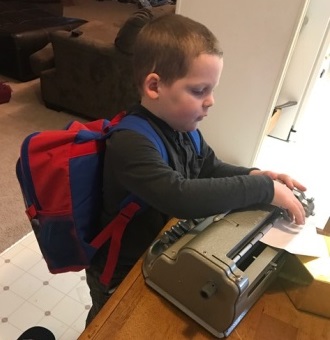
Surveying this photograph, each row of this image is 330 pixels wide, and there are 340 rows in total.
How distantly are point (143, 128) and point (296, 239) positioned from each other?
14.1 inches

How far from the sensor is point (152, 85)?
71 cm

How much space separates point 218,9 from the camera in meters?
1.23

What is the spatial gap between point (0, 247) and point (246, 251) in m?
1.27

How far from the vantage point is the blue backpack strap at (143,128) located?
28.0 inches

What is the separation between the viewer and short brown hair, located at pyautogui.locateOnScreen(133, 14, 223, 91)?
67cm

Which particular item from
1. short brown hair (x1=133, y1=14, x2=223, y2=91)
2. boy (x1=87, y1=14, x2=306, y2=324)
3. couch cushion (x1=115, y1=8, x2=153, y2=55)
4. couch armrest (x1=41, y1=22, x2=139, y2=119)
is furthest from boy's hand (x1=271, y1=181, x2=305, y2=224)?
couch armrest (x1=41, y1=22, x2=139, y2=119)

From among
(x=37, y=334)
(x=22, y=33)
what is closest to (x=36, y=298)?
(x=37, y=334)

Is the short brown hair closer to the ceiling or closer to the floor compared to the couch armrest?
closer to the ceiling

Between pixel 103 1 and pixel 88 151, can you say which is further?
pixel 103 1

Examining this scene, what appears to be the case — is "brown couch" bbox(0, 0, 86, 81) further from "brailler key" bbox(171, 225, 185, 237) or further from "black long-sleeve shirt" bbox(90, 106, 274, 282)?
"brailler key" bbox(171, 225, 185, 237)

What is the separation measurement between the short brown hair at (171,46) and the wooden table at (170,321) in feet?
1.27

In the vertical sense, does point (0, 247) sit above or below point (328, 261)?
below

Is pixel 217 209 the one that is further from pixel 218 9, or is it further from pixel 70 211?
pixel 218 9

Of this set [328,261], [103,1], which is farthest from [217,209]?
[103,1]
